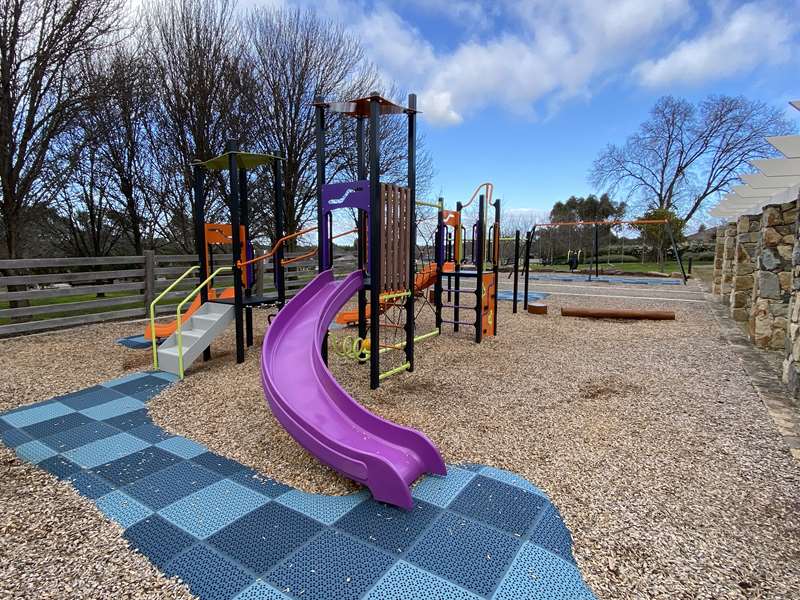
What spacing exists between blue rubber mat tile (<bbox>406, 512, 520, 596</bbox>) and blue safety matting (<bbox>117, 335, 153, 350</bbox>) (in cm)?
545

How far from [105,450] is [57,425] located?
80 cm

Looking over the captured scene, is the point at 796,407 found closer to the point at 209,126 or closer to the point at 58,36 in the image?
the point at 58,36

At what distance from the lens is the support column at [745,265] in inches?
305

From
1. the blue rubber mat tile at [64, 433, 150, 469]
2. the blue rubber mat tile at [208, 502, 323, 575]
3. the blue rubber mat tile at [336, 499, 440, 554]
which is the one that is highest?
the blue rubber mat tile at [64, 433, 150, 469]

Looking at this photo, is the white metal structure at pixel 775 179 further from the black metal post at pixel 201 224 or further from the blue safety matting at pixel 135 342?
the blue safety matting at pixel 135 342

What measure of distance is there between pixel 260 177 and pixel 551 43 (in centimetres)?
873

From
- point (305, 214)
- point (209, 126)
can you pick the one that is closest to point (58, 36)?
point (209, 126)

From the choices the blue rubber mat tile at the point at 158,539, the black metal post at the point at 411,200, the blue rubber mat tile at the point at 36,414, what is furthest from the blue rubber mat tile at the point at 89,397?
the black metal post at the point at 411,200

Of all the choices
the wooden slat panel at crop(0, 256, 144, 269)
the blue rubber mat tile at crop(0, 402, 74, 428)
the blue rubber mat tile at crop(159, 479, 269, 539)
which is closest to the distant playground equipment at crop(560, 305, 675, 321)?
the blue rubber mat tile at crop(159, 479, 269, 539)

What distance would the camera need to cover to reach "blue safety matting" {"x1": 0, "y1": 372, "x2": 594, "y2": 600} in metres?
1.86

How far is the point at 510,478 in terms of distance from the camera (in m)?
2.71

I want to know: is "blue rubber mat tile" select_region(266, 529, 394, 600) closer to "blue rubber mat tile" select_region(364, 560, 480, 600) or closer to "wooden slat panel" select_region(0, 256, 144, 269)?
"blue rubber mat tile" select_region(364, 560, 480, 600)

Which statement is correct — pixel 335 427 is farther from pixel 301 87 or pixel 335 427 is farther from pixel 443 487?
pixel 301 87

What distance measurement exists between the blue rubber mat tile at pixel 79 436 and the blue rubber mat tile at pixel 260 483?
1.34 metres
